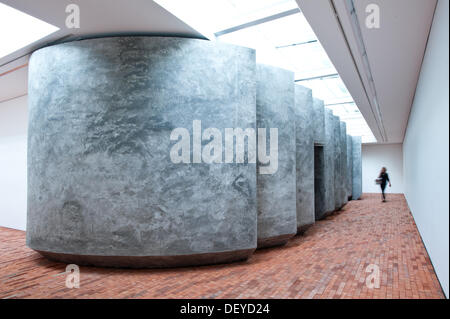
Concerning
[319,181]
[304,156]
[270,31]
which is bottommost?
[319,181]

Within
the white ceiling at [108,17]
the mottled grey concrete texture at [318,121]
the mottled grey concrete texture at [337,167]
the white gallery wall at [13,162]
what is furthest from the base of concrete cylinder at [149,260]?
the mottled grey concrete texture at [337,167]

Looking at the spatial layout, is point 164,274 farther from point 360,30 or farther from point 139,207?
point 360,30

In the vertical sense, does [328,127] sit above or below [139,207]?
above

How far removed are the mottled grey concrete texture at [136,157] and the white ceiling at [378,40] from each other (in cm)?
161

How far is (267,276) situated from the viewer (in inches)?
185

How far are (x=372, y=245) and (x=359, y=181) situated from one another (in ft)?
41.5

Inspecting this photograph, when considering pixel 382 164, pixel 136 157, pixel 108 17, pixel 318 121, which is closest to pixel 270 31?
pixel 318 121

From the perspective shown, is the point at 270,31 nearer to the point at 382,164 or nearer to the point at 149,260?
the point at 149,260

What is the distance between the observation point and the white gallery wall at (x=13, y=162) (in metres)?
8.96

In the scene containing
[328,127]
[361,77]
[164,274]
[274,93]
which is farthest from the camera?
[328,127]

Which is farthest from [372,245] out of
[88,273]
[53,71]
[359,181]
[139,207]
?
[359,181]

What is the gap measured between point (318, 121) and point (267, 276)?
5.85 metres

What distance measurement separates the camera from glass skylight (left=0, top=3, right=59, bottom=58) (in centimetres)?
551
